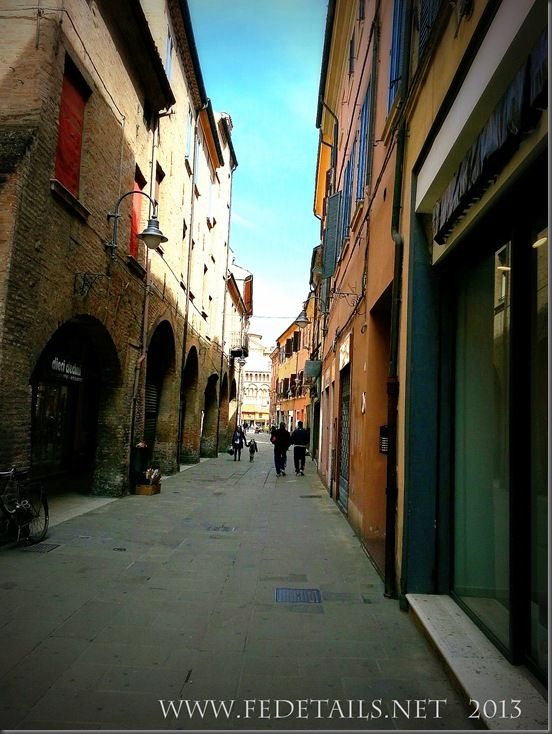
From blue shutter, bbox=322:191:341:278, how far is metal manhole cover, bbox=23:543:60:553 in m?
9.34

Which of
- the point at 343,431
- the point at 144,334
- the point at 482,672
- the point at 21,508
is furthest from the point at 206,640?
the point at 144,334

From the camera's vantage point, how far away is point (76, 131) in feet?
28.9

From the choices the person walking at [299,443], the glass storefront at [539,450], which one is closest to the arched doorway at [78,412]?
the person walking at [299,443]

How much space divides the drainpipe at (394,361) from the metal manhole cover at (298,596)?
2.20 ft

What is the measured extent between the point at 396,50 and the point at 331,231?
675 cm

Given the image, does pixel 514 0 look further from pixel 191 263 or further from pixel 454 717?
pixel 191 263

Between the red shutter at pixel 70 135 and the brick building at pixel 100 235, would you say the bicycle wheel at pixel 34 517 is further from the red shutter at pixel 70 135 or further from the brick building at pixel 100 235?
the red shutter at pixel 70 135

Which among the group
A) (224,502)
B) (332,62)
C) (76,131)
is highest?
(332,62)

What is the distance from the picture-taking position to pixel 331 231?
44.4 ft

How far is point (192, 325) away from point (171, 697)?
15907mm

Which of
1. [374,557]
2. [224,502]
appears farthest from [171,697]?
[224,502]

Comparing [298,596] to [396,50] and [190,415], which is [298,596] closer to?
[396,50]

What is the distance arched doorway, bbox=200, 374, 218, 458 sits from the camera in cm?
2417

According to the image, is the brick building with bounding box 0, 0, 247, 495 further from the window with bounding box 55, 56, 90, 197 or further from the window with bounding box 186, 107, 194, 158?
the window with bounding box 186, 107, 194, 158
